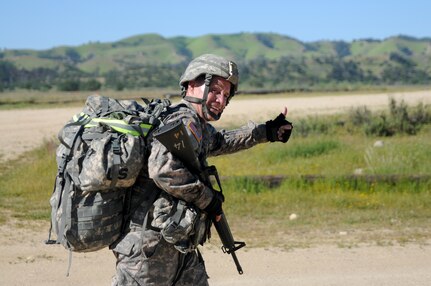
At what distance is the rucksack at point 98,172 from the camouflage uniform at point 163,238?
0.08 metres

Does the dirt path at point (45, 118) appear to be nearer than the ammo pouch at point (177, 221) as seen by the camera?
No

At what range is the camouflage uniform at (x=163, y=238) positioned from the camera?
12.0 feet

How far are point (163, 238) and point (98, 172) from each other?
551mm

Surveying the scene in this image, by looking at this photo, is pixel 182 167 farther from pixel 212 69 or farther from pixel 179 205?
pixel 212 69

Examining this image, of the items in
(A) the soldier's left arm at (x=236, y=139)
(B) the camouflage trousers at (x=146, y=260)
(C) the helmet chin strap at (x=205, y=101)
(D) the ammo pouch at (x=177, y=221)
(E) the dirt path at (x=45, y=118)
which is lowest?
(E) the dirt path at (x=45, y=118)

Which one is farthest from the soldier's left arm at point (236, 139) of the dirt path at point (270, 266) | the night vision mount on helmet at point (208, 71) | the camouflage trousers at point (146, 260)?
the dirt path at point (270, 266)

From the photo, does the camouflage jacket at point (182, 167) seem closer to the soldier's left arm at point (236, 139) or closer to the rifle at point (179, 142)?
the rifle at point (179, 142)

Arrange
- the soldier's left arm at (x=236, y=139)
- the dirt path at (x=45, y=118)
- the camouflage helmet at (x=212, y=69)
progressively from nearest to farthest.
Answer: the camouflage helmet at (x=212, y=69) < the soldier's left arm at (x=236, y=139) < the dirt path at (x=45, y=118)

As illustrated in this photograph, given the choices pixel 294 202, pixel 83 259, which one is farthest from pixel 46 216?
pixel 294 202

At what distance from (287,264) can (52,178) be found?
5.51 metres

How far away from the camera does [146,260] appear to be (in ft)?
12.7

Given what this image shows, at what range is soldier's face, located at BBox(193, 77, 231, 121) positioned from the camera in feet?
13.1

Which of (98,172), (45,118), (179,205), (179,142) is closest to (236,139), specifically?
(179,205)

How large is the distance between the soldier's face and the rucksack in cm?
22
